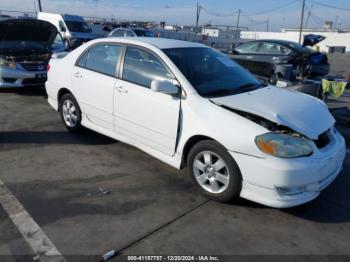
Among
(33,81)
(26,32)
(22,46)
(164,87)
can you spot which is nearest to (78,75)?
(164,87)

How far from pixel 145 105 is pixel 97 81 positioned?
1.05m

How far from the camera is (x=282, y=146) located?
3.31 metres

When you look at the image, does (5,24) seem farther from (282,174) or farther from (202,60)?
(282,174)

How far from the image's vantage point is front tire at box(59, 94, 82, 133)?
544cm

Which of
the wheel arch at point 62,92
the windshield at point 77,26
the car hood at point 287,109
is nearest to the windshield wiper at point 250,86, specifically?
the car hood at point 287,109

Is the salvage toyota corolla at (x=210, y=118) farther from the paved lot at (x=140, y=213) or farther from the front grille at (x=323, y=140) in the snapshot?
the paved lot at (x=140, y=213)

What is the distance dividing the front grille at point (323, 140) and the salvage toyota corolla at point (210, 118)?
12 millimetres

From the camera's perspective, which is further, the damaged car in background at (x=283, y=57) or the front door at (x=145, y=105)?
the damaged car in background at (x=283, y=57)

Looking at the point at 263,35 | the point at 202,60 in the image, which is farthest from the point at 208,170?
the point at 263,35

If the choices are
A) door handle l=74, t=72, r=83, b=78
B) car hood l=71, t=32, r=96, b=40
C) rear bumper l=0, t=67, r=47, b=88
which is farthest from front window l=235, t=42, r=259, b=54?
car hood l=71, t=32, r=96, b=40

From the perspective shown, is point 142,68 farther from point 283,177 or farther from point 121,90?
point 283,177

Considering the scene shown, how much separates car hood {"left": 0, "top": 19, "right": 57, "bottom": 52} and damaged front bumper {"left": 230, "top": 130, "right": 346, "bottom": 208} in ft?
24.7

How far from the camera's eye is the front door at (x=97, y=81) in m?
4.77

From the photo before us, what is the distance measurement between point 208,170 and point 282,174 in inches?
31.5
